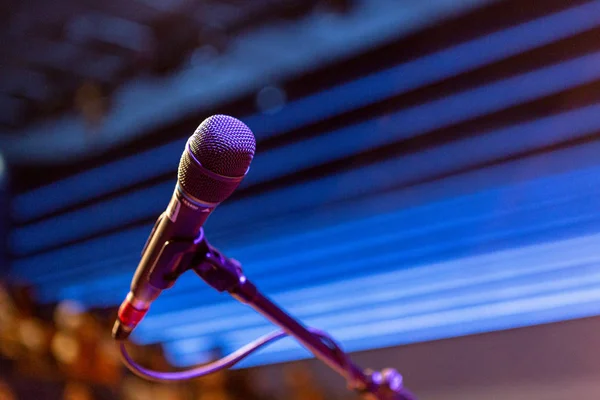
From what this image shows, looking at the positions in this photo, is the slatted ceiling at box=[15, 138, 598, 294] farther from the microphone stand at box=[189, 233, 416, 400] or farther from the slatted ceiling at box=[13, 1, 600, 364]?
the microphone stand at box=[189, 233, 416, 400]

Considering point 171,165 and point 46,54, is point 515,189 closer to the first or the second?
point 171,165

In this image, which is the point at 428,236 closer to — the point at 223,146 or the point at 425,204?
the point at 425,204

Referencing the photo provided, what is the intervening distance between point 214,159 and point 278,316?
1.09ft

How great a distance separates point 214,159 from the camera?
0.99m

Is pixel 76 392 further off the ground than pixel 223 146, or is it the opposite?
pixel 223 146

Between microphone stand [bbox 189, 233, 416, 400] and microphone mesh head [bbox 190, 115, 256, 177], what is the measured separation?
0.45 ft

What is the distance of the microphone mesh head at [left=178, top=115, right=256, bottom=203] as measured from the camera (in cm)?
99

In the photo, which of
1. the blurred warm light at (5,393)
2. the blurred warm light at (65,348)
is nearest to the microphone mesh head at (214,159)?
the blurred warm light at (5,393)

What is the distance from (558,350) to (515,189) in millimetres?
725

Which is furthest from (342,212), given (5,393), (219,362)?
(219,362)

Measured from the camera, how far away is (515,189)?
3.00 metres

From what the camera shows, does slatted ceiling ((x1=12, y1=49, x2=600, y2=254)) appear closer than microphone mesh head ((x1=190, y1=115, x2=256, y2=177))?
No

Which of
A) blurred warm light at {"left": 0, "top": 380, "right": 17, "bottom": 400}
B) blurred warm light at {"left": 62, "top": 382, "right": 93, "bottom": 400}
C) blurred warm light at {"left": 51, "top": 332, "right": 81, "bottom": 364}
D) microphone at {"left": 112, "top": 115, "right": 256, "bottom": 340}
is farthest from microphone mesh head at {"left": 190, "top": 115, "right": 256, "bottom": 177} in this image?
blurred warm light at {"left": 51, "top": 332, "right": 81, "bottom": 364}

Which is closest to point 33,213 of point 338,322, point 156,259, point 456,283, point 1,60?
point 1,60
